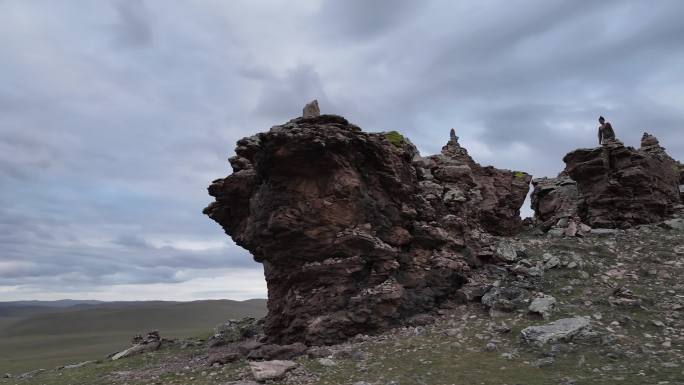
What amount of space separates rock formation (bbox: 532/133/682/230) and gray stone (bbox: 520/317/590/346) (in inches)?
661

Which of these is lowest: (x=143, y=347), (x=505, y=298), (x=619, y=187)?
(x=143, y=347)

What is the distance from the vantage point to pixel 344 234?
24891 millimetres

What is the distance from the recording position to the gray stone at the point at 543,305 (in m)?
21.3

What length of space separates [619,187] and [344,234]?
884 inches

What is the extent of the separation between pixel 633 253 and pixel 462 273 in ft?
32.7

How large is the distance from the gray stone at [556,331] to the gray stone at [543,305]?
5.03 feet

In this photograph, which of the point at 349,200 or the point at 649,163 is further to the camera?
the point at 649,163

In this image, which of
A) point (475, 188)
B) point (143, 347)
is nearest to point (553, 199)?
point (475, 188)

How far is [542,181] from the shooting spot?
4172 cm

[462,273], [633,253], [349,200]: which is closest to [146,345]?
[349,200]

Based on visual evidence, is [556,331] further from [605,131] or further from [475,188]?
[605,131]

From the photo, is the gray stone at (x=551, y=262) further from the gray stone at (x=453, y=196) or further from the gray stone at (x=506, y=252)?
the gray stone at (x=453, y=196)

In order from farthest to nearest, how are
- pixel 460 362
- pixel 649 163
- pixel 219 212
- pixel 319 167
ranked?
pixel 649 163 < pixel 219 212 < pixel 319 167 < pixel 460 362

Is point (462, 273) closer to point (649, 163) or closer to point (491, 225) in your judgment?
point (491, 225)
